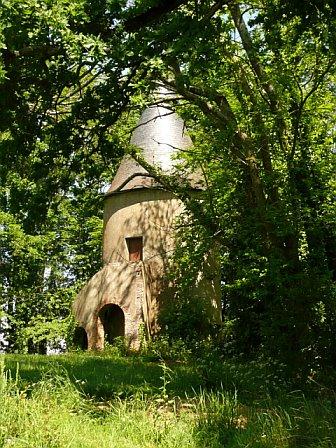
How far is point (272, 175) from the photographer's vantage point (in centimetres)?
1136

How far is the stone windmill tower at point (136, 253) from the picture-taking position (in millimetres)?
18047

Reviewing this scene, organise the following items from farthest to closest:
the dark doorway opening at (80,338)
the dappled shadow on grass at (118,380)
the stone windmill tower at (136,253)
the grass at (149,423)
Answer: the dark doorway opening at (80,338), the stone windmill tower at (136,253), the dappled shadow on grass at (118,380), the grass at (149,423)

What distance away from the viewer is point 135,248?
1977 cm

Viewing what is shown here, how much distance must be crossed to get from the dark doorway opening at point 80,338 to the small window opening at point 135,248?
290 centimetres

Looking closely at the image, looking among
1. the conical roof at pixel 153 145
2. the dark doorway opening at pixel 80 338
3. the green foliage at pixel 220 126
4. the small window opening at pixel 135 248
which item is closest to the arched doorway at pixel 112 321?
the dark doorway opening at pixel 80 338

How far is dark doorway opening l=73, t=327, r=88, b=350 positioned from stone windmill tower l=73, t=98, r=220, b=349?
533 millimetres

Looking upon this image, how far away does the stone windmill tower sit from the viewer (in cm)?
1805

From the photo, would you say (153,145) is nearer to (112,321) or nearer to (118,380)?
(112,321)

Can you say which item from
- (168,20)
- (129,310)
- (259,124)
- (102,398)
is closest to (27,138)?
(168,20)

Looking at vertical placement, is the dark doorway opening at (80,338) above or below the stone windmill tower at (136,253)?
below

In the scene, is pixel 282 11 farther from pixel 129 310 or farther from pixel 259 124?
pixel 129 310

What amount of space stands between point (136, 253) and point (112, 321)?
242 centimetres

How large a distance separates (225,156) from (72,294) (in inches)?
614

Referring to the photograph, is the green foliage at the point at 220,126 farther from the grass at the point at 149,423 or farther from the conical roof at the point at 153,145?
the conical roof at the point at 153,145
